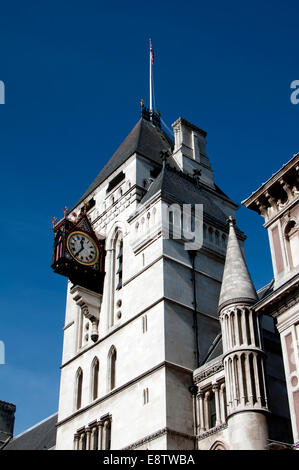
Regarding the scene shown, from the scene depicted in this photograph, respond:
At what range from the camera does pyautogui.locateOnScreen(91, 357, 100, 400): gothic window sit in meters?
36.5

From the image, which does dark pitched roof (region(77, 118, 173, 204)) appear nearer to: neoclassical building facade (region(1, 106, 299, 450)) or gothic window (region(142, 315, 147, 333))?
neoclassical building facade (region(1, 106, 299, 450))

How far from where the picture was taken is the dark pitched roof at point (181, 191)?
129ft

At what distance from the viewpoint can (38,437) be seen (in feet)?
169

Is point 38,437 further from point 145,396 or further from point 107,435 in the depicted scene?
point 145,396

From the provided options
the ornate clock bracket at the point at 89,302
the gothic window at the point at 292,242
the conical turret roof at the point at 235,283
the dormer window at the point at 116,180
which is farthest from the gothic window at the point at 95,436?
the dormer window at the point at 116,180

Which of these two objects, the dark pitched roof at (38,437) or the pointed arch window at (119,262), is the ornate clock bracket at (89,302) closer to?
the pointed arch window at (119,262)

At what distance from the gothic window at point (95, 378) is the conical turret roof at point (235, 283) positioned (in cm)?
871

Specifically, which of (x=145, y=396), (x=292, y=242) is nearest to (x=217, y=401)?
(x=145, y=396)

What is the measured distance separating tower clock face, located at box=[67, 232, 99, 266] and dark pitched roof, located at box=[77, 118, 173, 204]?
600 cm

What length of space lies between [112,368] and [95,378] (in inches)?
60.0

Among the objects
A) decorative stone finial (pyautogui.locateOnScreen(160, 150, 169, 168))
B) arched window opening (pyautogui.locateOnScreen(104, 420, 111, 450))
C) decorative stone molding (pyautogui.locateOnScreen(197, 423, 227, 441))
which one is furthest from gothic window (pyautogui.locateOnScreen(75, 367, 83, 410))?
decorative stone finial (pyautogui.locateOnScreen(160, 150, 169, 168))

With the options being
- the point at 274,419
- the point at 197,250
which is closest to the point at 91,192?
the point at 197,250

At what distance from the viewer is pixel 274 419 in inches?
1176

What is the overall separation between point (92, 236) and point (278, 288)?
1784 cm
